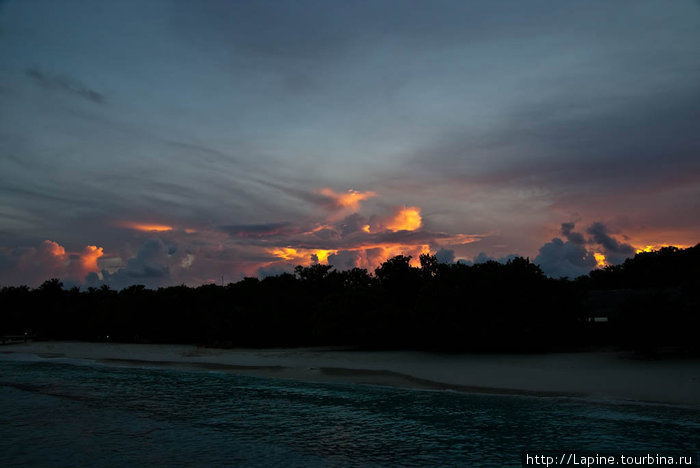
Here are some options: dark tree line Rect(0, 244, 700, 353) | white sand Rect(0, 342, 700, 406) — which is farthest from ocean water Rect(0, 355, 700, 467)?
dark tree line Rect(0, 244, 700, 353)

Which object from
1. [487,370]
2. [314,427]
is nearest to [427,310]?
[487,370]

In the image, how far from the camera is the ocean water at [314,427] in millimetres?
14898

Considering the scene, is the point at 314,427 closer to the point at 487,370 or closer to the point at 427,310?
the point at 487,370

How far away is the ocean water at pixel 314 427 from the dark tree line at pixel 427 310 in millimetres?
11745

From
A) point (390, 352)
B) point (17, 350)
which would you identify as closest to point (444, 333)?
point (390, 352)

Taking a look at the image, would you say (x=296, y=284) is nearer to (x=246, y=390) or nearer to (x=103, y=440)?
(x=246, y=390)

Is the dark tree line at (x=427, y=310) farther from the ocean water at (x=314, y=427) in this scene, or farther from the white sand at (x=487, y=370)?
the ocean water at (x=314, y=427)

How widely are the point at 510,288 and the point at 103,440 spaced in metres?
27.7

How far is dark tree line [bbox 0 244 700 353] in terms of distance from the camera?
32.2m

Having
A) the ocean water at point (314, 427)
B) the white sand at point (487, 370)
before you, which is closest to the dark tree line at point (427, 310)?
the white sand at point (487, 370)

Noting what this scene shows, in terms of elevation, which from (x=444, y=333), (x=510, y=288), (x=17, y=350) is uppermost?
(x=510, y=288)

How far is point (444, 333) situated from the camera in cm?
3769

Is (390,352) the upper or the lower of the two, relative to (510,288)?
lower

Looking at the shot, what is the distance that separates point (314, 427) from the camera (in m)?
18.4
